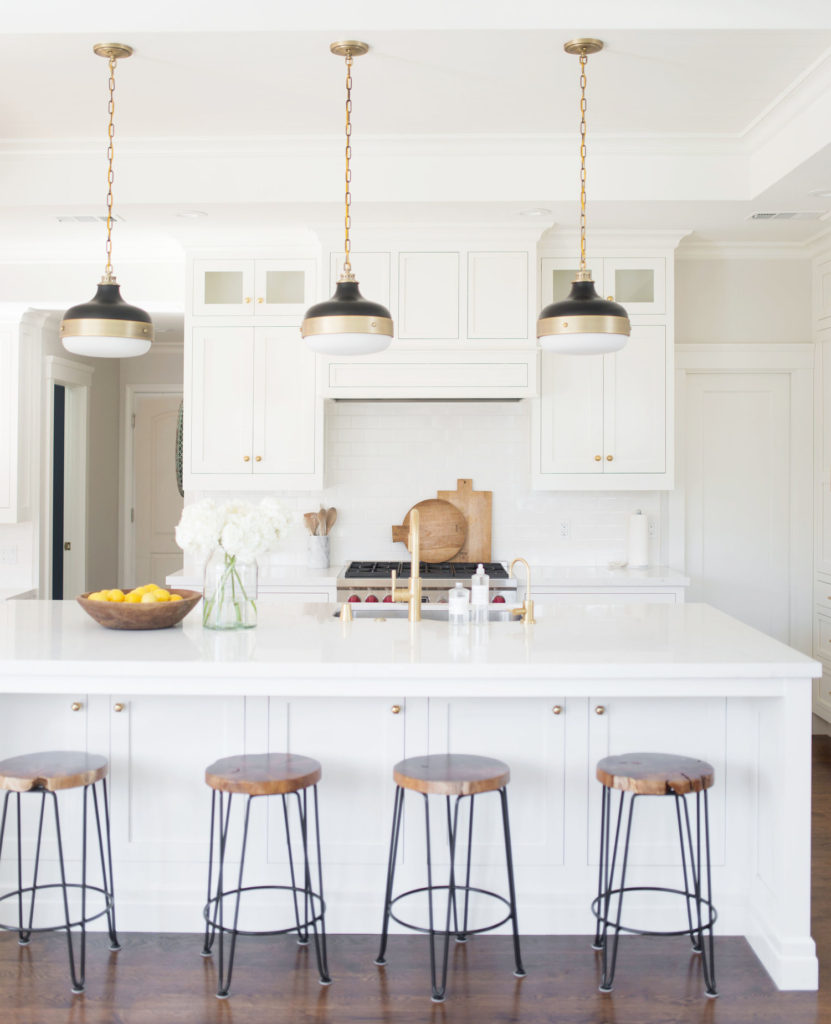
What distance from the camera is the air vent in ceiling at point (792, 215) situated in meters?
4.94

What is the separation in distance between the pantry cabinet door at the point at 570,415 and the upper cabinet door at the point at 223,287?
5.24ft

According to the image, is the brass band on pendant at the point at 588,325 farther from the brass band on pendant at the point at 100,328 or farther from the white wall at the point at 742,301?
the white wall at the point at 742,301

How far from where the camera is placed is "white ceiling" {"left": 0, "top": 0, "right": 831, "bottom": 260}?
3480 millimetres

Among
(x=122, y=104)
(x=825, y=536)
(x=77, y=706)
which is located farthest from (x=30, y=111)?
(x=825, y=536)

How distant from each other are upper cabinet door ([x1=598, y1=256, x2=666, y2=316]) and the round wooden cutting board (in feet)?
4.82

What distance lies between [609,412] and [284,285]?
6.04ft

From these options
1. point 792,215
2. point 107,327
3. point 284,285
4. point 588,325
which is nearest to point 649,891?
point 588,325

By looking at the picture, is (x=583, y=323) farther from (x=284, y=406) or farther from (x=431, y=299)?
(x=284, y=406)

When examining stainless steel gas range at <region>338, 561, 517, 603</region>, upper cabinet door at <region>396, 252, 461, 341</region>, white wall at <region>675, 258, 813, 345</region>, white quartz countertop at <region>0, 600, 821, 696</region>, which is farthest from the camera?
white wall at <region>675, 258, 813, 345</region>

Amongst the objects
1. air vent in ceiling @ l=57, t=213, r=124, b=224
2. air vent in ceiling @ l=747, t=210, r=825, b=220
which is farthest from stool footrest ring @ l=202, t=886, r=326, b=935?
air vent in ceiling @ l=747, t=210, r=825, b=220

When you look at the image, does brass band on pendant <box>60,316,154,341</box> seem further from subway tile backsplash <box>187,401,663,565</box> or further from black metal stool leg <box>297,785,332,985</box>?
subway tile backsplash <box>187,401,663,565</box>

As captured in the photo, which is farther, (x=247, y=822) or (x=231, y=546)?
(x=231, y=546)

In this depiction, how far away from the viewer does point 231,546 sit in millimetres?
3244

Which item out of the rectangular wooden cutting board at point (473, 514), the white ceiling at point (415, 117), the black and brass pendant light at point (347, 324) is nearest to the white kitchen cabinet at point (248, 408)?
the white ceiling at point (415, 117)
